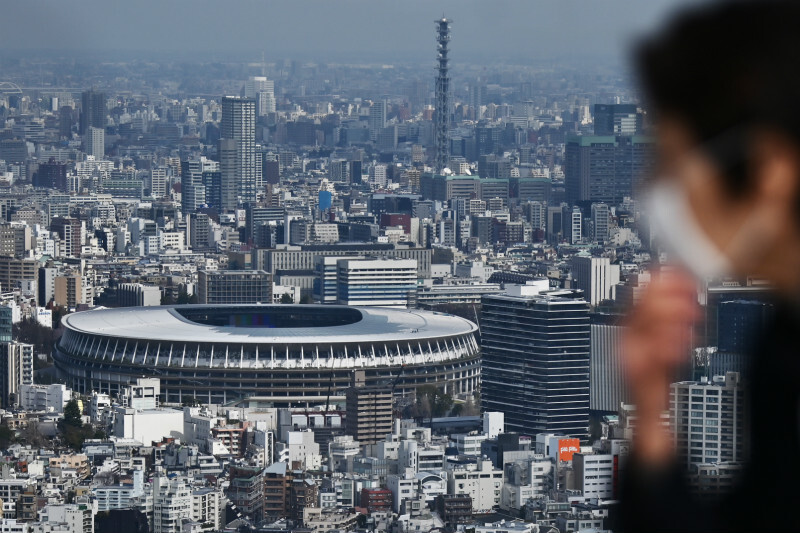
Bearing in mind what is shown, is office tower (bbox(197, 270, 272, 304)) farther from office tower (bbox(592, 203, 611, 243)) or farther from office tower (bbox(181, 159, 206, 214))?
office tower (bbox(181, 159, 206, 214))

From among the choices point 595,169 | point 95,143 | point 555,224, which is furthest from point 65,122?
point 555,224

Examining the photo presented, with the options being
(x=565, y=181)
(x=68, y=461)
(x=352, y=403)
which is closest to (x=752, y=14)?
(x=68, y=461)

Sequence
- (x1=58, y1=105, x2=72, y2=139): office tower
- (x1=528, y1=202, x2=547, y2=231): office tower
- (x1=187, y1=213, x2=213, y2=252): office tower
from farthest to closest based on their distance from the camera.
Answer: (x1=58, y1=105, x2=72, y2=139): office tower → (x1=528, y1=202, x2=547, y2=231): office tower → (x1=187, y1=213, x2=213, y2=252): office tower

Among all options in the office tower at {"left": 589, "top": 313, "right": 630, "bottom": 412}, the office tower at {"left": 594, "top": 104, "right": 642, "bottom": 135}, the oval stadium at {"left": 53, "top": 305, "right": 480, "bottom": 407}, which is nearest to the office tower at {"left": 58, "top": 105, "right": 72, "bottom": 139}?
the office tower at {"left": 594, "top": 104, "right": 642, "bottom": 135}

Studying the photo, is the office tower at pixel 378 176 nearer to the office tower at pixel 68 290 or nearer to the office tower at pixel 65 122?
the office tower at pixel 65 122

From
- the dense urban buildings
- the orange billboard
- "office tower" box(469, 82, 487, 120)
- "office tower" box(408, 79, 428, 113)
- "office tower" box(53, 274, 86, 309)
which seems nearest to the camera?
the dense urban buildings
